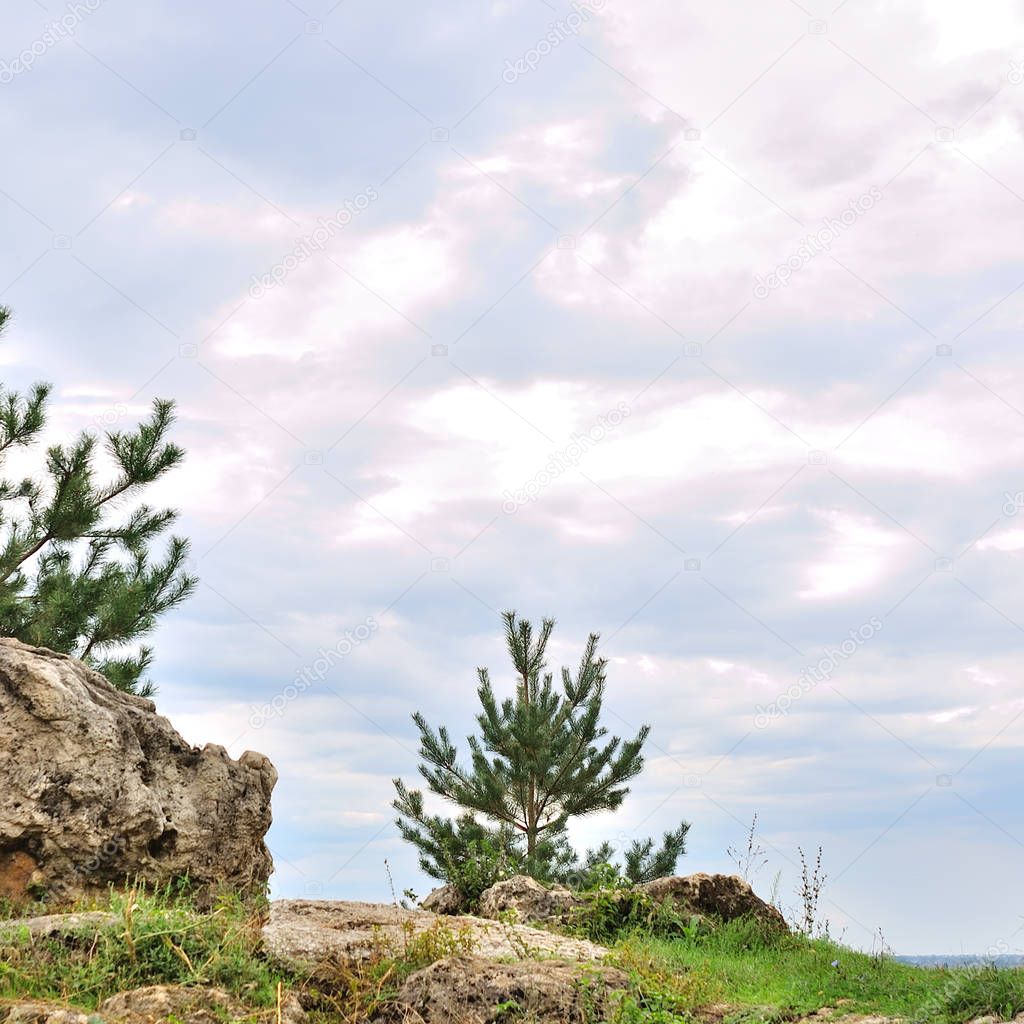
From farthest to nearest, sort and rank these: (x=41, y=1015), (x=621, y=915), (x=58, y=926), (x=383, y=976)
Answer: (x=621, y=915)
(x=383, y=976)
(x=58, y=926)
(x=41, y=1015)

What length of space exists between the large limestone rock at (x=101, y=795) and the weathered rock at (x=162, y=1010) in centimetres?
211

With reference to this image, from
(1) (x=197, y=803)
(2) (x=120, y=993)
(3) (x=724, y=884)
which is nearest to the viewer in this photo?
(2) (x=120, y=993)

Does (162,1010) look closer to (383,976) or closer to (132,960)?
(132,960)

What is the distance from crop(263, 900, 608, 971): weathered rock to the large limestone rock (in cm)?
70

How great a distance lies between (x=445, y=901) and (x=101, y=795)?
178 inches

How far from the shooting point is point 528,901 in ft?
30.7

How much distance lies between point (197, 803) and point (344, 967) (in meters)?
2.16

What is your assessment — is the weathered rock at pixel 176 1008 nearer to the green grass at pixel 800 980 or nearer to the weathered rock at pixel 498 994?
the weathered rock at pixel 498 994

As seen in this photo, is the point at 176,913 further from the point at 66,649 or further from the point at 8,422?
the point at 8,422

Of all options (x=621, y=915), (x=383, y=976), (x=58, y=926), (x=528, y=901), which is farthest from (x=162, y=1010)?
(x=621, y=915)

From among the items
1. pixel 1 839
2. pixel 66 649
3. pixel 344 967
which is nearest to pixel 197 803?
pixel 1 839

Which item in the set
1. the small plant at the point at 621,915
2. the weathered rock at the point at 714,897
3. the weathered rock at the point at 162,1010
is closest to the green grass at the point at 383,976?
the weathered rock at the point at 162,1010

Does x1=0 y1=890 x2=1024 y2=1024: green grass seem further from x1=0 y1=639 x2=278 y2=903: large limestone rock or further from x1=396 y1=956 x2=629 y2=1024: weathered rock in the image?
x1=0 y1=639 x2=278 y2=903: large limestone rock

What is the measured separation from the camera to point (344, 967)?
6.12 meters
